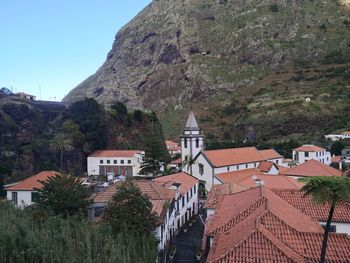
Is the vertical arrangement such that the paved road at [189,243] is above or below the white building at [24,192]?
below

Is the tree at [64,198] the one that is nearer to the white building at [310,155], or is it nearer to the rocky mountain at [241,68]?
the white building at [310,155]

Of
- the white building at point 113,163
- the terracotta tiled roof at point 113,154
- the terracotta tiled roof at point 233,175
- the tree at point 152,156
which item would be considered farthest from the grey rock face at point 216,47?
the terracotta tiled roof at point 233,175

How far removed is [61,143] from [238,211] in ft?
128

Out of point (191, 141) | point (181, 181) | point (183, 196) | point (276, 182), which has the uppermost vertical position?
point (191, 141)

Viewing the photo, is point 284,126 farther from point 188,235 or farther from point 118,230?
point 118,230

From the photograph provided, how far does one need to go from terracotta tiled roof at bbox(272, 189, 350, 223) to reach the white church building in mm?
22563

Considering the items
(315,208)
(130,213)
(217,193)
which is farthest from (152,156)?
(130,213)

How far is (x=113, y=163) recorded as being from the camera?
6184 centimetres

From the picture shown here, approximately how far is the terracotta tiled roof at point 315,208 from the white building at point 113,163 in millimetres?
40126

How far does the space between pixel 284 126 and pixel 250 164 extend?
53968 millimetres

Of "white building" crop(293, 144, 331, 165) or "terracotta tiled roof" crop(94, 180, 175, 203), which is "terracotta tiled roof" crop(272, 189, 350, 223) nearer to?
"terracotta tiled roof" crop(94, 180, 175, 203)

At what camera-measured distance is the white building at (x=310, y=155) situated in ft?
216

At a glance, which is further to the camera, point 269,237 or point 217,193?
point 217,193

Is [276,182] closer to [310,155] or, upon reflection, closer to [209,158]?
[209,158]
